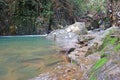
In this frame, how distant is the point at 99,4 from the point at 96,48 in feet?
45.3

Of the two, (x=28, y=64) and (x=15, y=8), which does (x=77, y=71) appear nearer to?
(x=28, y=64)

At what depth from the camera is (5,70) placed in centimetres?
525

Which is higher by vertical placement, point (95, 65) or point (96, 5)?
point (96, 5)

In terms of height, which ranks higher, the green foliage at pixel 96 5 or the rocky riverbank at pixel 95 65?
the green foliage at pixel 96 5

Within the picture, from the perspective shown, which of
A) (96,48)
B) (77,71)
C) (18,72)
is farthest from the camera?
(96,48)

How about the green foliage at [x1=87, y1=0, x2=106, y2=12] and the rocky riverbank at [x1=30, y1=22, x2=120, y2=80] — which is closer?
the rocky riverbank at [x1=30, y1=22, x2=120, y2=80]

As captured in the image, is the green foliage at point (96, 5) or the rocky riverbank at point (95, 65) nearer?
the rocky riverbank at point (95, 65)

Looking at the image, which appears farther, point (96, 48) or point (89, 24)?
point (89, 24)

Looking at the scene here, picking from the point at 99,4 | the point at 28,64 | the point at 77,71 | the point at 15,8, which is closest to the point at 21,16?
the point at 15,8

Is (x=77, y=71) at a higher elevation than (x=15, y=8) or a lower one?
lower

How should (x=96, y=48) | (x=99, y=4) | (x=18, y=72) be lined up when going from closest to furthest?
1. (x=18, y=72)
2. (x=96, y=48)
3. (x=99, y=4)

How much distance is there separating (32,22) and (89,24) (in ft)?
14.5

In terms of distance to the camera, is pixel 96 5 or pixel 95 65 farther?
pixel 96 5

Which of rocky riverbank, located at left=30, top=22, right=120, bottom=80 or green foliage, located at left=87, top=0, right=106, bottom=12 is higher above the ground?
green foliage, located at left=87, top=0, right=106, bottom=12
